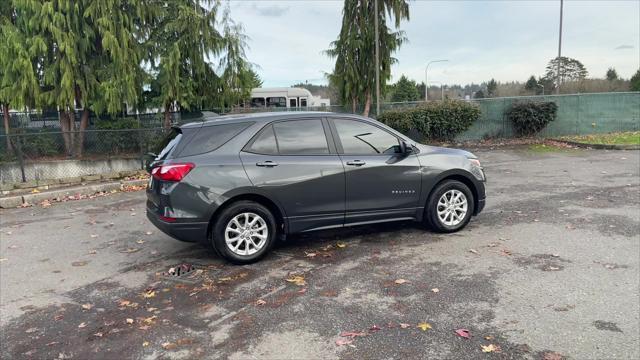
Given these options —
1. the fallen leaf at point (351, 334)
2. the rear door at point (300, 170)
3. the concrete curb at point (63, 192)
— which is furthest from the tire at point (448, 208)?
the concrete curb at point (63, 192)

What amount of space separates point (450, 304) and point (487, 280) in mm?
729

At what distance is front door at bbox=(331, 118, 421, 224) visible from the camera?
5801 mm

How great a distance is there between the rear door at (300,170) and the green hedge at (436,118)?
10682 mm

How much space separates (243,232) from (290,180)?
78cm

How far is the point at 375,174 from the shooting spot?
19.3ft

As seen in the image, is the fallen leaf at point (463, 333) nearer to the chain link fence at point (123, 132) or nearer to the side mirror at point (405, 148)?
the side mirror at point (405, 148)

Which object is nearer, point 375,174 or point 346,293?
point 346,293

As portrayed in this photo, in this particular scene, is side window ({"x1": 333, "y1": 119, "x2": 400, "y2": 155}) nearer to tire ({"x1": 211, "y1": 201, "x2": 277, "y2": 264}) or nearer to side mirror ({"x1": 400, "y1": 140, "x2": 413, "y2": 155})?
side mirror ({"x1": 400, "y1": 140, "x2": 413, "y2": 155})

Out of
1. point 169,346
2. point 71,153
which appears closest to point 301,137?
point 169,346

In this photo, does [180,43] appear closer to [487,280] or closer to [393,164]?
[393,164]

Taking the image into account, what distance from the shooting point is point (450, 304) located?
4188 mm

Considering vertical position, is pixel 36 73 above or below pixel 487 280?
above

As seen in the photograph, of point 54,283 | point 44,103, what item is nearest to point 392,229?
point 54,283

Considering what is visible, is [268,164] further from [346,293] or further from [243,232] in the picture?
[346,293]
